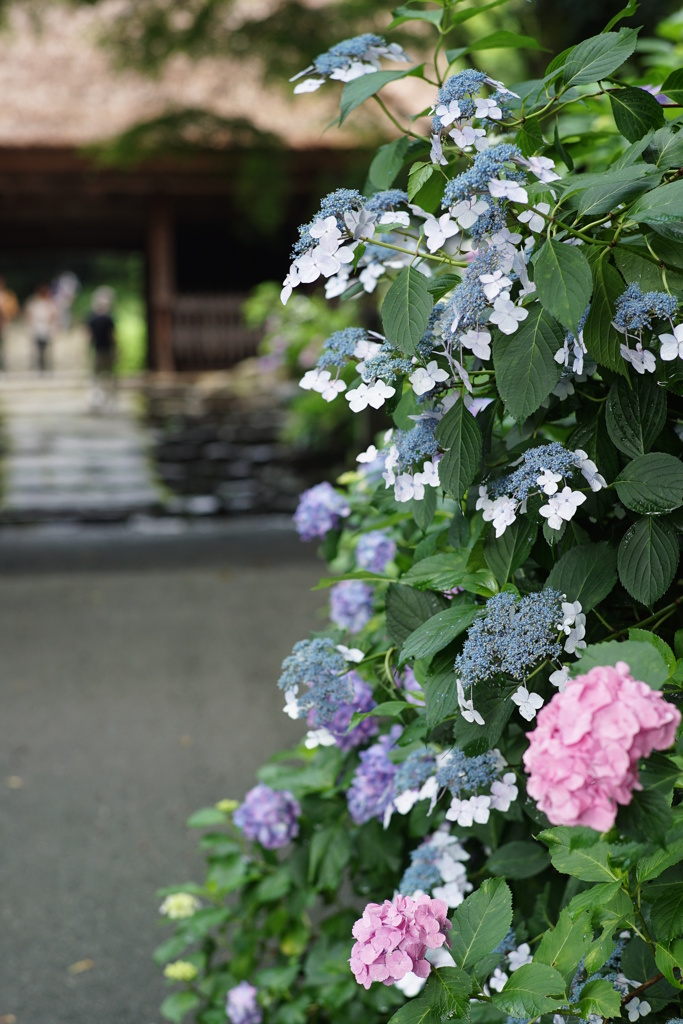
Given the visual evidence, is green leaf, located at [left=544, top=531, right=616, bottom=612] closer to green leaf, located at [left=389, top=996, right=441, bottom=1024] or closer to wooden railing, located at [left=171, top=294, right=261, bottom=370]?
green leaf, located at [left=389, top=996, right=441, bottom=1024]

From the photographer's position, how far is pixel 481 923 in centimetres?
107

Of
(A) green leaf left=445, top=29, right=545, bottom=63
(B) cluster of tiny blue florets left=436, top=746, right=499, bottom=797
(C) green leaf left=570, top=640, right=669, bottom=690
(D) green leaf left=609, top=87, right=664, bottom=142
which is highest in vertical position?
(A) green leaf left=445, top=29, right=545, bottom=63

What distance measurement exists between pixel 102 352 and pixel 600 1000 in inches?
434

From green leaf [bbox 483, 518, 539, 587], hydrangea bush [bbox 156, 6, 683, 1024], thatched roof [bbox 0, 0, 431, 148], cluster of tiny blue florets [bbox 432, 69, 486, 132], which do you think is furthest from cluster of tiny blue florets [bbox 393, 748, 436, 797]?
thatched roof [bbox 0, 0, 431, 148]

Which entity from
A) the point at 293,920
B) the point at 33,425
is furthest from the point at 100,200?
the point at 293,920

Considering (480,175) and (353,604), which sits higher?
(480,175)

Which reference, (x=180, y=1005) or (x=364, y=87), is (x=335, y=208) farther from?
(x=180, y=1005)

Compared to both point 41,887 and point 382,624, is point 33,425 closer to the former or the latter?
point 41,887

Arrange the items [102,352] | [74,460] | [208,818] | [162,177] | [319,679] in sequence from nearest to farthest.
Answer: [319,679], [208,818], [74,460], [102,352], [162,177]

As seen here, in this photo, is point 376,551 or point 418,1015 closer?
point 418,1015

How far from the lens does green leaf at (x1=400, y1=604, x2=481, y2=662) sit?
112 centimetres

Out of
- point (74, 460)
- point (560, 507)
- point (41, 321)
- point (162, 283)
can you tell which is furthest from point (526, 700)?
point (41, 321)

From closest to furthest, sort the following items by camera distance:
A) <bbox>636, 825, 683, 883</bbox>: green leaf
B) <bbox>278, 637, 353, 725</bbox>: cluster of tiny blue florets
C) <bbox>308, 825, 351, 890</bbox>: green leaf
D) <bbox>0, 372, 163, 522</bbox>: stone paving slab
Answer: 1. <bbox>636, 825, 683, 883</bbox>: green leaf
2. <bbox>278, 637, 353, 725</bbox>: cluster of tiny blue florets
3. <bbox>308, 825, 351, 890</bbox>: green leaf
4. <bbox>0, 372, 163, 522</bbox>: stone paving slab

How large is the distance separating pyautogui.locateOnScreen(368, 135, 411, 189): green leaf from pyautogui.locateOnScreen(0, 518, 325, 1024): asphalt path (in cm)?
195
